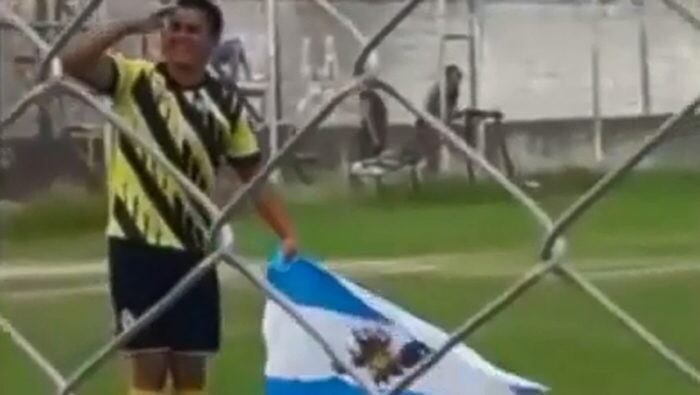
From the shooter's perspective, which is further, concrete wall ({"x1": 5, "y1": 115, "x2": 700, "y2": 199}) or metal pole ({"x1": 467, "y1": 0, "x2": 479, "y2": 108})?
metal pole ({"x1": 467, "y1": 0, "x2": 479, "y2": 108})

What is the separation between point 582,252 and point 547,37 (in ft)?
3.36

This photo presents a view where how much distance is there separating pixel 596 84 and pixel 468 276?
1.62m

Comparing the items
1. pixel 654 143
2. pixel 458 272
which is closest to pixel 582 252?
pixel 458 272

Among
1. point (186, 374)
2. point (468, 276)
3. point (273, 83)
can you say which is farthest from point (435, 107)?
point (468, 276)

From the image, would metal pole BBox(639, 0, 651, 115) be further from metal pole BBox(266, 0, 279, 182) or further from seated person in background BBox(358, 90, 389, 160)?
metal pole BBox(266, 0, 279, 182)

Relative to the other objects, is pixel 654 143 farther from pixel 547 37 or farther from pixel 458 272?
pixel 547 37

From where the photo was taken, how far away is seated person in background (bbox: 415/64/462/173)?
218 cm

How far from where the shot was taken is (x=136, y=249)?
163 centimetres

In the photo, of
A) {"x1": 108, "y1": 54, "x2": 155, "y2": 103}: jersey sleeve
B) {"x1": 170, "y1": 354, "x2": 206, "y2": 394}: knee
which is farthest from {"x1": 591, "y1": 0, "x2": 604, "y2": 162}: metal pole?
{"x1": 108, "y1": 54, "x2": 155, "y2": 103}: jersey sleeve

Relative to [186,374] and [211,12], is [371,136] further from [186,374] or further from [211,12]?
[211,12]

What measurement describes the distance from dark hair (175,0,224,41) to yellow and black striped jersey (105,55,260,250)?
0.09 m

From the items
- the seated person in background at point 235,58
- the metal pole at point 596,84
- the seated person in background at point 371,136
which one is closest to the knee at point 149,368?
the seated person in background at point 235,58

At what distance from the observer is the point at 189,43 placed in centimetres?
140

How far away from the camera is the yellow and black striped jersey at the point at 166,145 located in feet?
4.79
